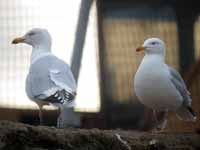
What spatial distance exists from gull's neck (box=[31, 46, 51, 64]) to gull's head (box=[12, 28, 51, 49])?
11 millimetres

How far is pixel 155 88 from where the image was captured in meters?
3.51

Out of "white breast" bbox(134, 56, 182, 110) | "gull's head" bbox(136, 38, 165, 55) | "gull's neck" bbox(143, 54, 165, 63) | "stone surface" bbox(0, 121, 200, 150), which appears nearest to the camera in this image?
"stone surface" bbox(0, 121, 200, 150)

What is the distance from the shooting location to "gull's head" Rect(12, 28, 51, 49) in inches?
154

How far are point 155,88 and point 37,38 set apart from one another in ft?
2.35

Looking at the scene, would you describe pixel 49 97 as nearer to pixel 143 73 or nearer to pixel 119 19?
pixel 143 73

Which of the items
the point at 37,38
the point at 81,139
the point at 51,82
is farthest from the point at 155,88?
the point at 37,38

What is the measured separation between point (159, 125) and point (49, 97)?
793mm

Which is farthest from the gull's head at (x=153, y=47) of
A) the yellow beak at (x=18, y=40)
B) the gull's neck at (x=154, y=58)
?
the yellow beak at (x=18, y=40)

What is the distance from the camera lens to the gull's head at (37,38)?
3.92 m

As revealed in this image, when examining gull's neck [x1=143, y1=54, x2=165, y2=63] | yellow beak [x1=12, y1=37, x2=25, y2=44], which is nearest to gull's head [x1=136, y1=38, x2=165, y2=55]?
gull's neck [x1=143, y1=54, x2=165, y2=63]

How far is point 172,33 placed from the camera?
179 inches

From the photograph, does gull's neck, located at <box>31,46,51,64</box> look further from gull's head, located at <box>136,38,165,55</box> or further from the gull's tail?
the gull's tail

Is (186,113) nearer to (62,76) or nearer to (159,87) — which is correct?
(159,87)

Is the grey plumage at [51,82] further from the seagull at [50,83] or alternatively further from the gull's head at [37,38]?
the gull's head at [37,38]
